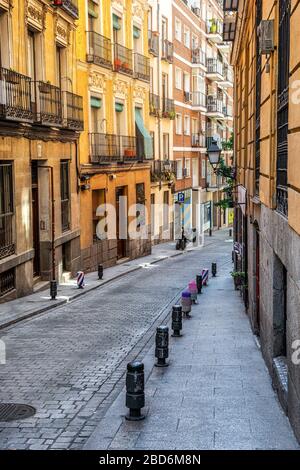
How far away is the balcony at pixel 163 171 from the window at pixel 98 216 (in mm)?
10839

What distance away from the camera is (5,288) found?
59.2 ft

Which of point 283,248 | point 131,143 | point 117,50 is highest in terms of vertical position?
point 117,50

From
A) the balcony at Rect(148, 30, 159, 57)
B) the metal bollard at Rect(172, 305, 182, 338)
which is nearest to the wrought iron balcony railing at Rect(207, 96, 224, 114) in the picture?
the balcony at Rect(148, 30, 159, 57)

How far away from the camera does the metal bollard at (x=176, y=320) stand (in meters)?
13.9

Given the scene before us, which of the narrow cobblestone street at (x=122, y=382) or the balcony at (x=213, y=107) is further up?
the balcony at (x=213, y=107)

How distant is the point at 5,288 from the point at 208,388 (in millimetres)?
9673

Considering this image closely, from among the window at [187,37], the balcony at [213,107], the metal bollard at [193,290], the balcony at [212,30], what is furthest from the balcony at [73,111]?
the balcony at [212,30]

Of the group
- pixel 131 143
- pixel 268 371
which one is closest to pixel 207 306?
pixel 268 371

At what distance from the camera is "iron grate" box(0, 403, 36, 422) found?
8898 mm

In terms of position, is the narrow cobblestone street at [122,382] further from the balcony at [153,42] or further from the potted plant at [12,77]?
the balcony at [153,42]

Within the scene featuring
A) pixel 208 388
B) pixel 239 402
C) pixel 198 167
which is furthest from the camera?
pixel 198 167

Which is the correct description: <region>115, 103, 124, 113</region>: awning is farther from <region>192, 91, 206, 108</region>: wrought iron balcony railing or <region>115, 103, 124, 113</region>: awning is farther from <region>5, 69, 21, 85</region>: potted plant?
<region>192, 91, 206, 108</region>: wrought iron balcony railing
